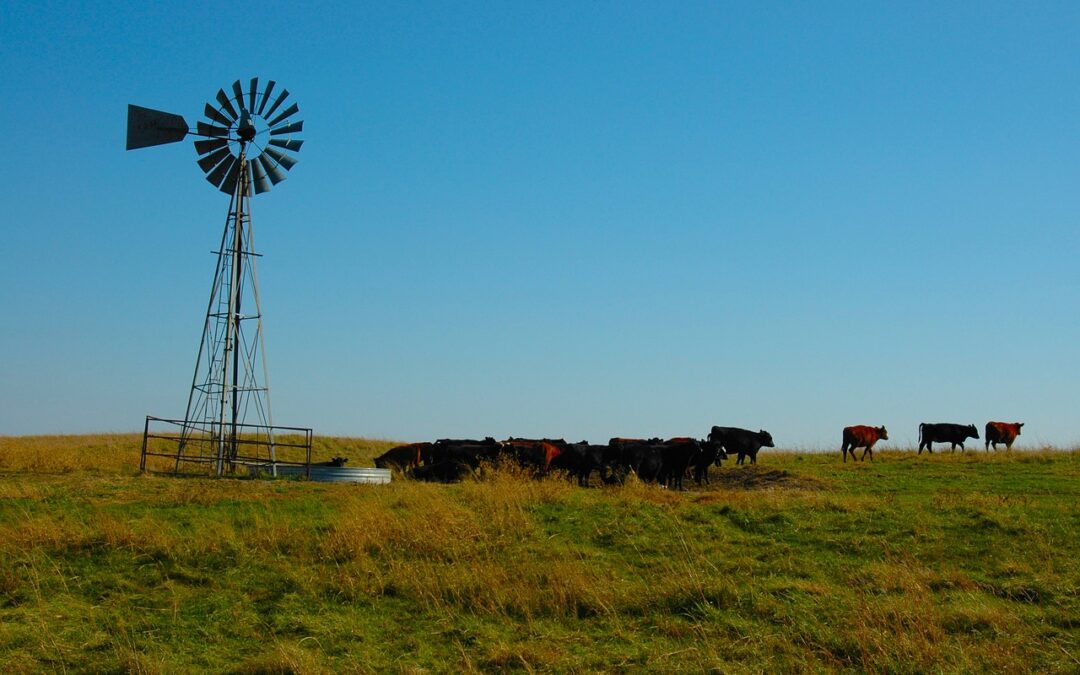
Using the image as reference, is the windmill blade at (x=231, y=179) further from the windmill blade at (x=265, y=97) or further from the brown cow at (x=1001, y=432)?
the brown cow at (x=1001, y=432)

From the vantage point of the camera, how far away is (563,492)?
20.3 meters

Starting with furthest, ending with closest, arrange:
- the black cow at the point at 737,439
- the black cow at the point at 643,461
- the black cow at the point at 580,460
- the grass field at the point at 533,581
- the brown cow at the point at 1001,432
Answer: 1. the brown cow at the point at 1001,432
2. the black cow at the point at 737,439
3. the black cow at the point at 580,460
4. the black cow at the point at 643,461
5. the grass field at the point at 533,581

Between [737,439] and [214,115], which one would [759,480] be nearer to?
[737,439]

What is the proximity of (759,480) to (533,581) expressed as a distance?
16013 millimetres

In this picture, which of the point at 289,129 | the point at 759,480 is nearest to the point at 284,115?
the point at 289,129

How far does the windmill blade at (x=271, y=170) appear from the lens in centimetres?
3367

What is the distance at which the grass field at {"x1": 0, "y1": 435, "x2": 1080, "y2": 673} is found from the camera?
36.4 feet

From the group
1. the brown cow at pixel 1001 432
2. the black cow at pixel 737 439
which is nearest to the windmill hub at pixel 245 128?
the black cow at pixel 737 439

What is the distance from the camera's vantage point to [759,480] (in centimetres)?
2828

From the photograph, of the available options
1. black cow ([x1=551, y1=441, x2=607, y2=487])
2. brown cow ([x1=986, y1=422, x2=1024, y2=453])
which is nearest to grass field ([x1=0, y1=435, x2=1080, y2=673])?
black cow ([x1=551, y1=441, x2=607, y2=487])

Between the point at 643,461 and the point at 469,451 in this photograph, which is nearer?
the point at 643,461

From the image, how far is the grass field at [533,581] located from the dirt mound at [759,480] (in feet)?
19.4

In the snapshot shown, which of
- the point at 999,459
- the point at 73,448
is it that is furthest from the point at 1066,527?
the point at 73,448

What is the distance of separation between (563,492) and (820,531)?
5578mm
